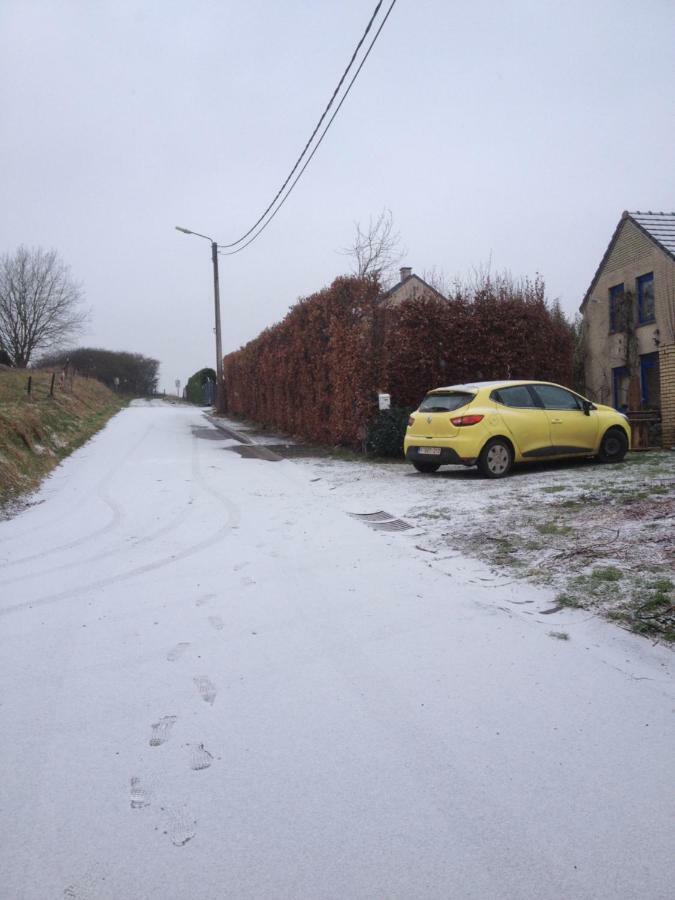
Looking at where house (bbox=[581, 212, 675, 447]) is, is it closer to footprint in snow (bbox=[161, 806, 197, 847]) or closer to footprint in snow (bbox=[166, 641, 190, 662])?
footprint in snow (bbox=[166, 641, 190, 662])

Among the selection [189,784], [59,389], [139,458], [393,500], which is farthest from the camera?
[59,389]

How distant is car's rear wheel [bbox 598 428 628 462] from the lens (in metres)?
10.4

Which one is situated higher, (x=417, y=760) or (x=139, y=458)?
(x=139, y=458)

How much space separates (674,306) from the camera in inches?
719

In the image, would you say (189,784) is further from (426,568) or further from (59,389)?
(59,389)

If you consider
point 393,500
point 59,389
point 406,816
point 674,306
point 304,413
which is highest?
point 674,306

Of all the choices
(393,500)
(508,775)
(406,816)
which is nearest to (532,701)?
(508,775)

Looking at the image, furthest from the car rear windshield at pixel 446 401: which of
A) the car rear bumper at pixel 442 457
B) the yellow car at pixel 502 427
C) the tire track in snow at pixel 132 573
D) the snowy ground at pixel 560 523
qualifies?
the tire track in snow at pixel 132 573

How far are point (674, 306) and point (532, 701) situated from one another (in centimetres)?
1844

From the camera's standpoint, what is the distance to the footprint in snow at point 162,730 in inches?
103

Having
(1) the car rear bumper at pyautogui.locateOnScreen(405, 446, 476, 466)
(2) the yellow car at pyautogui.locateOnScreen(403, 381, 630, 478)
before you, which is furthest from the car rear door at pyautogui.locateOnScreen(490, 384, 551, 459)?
(1) the car rear bumper at pyautogui.locateOnScreen(405, 446, 476, 466)

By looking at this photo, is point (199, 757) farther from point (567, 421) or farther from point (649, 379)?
point (649, 379)

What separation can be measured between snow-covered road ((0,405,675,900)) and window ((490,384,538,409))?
16.4 ft

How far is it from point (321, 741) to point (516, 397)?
7.87m
